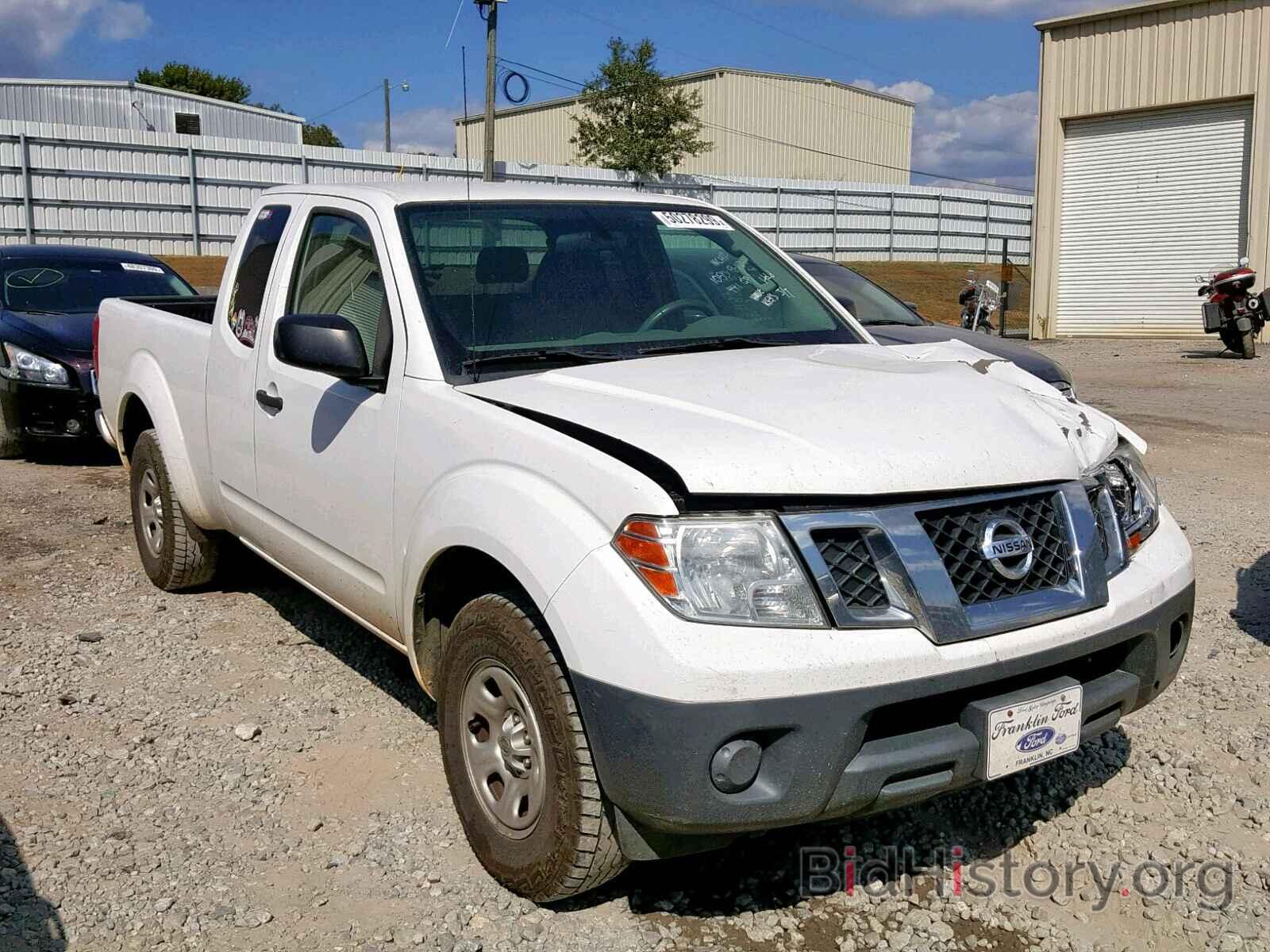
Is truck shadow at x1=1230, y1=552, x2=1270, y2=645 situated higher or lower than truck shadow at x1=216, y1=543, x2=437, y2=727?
higher

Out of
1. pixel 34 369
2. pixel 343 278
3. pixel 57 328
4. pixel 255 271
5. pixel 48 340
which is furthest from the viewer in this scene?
pixel 57 328

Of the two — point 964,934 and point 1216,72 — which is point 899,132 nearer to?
point 1216,72

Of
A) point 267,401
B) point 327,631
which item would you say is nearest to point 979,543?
point 267,401

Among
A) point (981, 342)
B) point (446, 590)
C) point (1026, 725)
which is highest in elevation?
point (981, 342)

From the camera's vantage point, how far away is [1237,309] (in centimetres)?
1684

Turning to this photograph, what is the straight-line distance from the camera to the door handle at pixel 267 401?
4.27 m

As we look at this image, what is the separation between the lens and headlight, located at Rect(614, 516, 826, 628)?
2.59m

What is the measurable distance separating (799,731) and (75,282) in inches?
360

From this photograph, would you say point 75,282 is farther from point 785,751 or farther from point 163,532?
point 785,751

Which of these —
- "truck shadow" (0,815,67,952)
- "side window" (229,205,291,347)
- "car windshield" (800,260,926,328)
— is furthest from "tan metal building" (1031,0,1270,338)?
"truck shadow" (0,815,67,952)

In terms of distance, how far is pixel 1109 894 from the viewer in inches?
125

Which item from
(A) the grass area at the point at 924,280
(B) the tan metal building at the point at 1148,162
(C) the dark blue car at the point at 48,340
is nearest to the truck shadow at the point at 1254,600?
(C) the dark blue car at the point at 48,340

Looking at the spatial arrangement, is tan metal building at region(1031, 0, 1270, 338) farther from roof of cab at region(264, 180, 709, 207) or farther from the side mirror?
the side mirror

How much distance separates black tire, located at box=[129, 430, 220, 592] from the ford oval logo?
3822 mm
